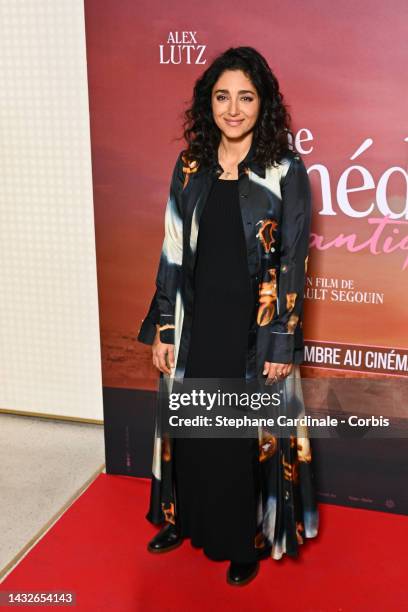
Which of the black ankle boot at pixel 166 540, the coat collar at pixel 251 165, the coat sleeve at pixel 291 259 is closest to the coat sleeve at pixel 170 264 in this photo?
the coat collar at pixel 251 165

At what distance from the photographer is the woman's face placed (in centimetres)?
197

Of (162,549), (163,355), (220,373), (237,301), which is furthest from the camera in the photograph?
(162,549)

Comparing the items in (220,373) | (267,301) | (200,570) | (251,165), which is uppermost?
(251,165)

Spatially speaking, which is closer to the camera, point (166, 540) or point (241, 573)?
point (241, 573)

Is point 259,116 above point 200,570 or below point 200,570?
above

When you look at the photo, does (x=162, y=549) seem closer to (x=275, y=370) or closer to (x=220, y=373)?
(x=220, y=373)

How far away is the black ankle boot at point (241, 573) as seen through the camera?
2.24 m

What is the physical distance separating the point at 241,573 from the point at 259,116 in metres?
1.52

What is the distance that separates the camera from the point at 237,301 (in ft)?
6.79

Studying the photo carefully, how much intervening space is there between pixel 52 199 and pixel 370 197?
1611 millimetres

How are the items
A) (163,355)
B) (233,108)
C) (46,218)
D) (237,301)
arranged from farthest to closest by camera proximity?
1. (46,218)
2. (163,355)
3. (237,301)
4. (233,108)

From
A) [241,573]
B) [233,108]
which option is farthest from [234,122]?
[241,573]

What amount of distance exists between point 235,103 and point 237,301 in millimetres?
600

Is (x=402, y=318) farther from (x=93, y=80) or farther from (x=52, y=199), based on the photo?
(x=52, y=199)
